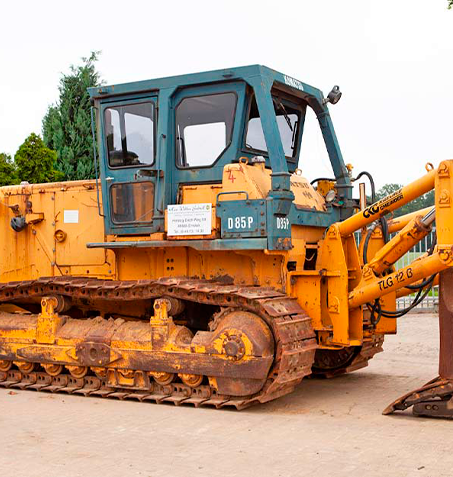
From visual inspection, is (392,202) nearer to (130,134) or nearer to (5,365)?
(130,134)

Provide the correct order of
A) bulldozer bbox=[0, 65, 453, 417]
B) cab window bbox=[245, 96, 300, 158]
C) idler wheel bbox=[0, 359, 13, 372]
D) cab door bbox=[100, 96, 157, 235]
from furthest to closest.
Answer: idler wheel bbox=[0, 359, 13, 372], cab door bbox=[100, 96, 157, 235], cab window bbox=[245, 96, 300, 158], bulldozer bbox=[0, 65, 453, 417]

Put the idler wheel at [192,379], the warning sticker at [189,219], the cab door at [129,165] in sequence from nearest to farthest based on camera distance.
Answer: the idler wheel at [192,379], the warning sticker at [189,219], the cab door at [129,165]

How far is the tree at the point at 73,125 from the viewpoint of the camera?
87.3 ft

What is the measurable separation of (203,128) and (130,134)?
102cm

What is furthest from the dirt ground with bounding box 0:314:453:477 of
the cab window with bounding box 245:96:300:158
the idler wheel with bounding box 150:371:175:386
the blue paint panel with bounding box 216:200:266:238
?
the cab window with bounding box 245:96:300:158

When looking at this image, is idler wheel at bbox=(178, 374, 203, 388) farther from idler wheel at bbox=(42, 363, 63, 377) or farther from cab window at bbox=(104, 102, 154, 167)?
cab window at bbox=(104, 102, 154, 167)

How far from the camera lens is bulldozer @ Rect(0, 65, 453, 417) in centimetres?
829

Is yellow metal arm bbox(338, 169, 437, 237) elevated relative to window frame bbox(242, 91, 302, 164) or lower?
lower

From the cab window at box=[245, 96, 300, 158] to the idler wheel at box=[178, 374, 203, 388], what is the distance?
113 inches

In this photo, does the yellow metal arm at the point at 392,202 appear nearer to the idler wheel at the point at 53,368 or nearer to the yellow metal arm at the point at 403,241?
the yellow metal arm at the point at 403,241

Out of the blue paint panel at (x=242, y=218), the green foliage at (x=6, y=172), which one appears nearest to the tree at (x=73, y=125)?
the green foliage at (x=6, y=172)

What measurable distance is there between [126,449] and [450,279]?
12.2 ft

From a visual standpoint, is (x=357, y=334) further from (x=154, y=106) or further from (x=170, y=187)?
(x=154, y=106)

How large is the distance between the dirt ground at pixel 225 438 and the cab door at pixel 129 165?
7.46 ft
